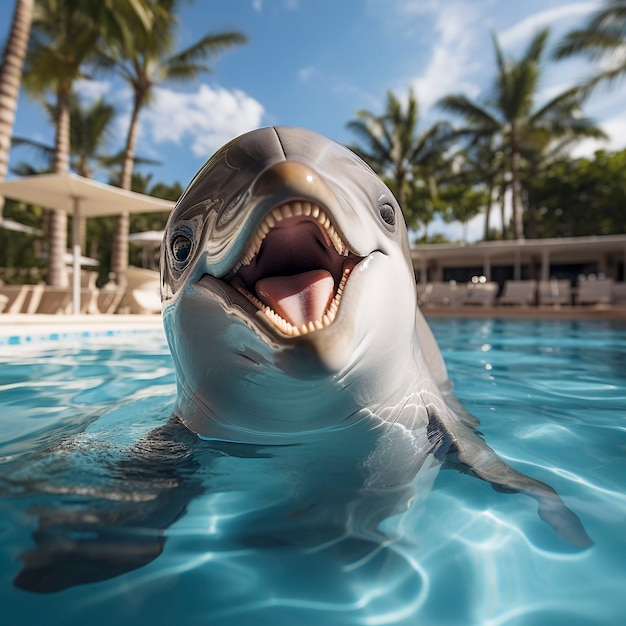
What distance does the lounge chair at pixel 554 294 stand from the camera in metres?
17.6

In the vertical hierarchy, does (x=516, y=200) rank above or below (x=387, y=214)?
above

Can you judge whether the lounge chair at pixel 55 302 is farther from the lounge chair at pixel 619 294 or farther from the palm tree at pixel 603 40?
the palm tree at pixel 603 40

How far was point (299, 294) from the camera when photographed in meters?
1.40

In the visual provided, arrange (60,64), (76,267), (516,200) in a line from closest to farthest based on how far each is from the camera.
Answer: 1. (76,267)
2. (60,64)
3. (516,200)

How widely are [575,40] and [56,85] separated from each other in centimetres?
1891

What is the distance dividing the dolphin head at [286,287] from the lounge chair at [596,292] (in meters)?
17.9

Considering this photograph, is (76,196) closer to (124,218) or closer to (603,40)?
(124,218)

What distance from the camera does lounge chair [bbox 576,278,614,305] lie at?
16.9 metres

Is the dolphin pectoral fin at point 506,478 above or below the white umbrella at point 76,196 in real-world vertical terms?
below

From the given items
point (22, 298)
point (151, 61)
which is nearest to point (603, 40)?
point (151, 61)

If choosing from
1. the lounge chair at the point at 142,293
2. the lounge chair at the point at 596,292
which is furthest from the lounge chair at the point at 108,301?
the lounge chair at the point at 596,292

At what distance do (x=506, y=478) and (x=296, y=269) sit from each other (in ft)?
3.48

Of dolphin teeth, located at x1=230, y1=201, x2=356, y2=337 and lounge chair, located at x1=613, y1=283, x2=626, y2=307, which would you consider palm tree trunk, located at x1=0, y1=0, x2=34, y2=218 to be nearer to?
dolphin teeth, located at x1=230, y1=201, x2=356, y2=337

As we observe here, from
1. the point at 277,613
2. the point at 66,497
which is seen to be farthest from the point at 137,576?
the point at 66,497
